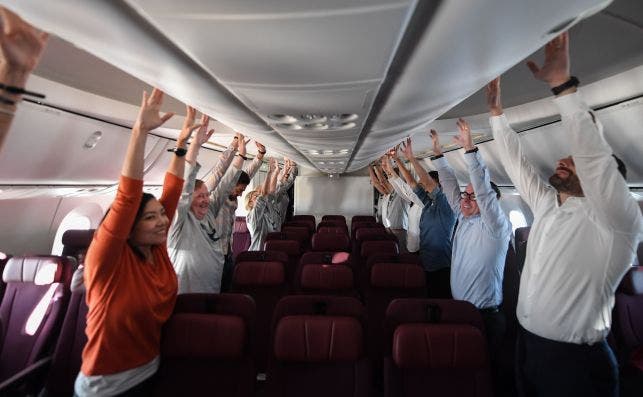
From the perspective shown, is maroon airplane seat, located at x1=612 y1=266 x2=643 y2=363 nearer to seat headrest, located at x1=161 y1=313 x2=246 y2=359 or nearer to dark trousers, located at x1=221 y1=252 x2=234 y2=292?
seat headrest, located at x1=161 y1=313 x2=246 y2=359

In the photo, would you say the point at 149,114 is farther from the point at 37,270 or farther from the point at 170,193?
the point at 37,270

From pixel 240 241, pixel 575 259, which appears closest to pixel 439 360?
pixel 575 259

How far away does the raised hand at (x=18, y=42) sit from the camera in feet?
2.81

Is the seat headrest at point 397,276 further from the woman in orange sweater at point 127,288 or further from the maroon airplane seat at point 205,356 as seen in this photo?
the woman in orange sweater at point 127,288

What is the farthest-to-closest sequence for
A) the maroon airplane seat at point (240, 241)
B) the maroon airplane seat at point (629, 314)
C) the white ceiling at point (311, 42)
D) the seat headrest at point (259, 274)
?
the maroon airplane seat at point (240, 241)
the seat headrest at point (259, 274)
the maroon airplane seat at point (629, 314)
the white ceiling at point (311, 42)

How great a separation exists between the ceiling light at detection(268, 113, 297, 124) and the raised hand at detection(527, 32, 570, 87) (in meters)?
1.13

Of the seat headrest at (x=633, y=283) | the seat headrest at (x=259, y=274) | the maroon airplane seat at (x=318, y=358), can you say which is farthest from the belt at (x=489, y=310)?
the seat headrest at (x=259, y=274)

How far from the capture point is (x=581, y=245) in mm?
1704

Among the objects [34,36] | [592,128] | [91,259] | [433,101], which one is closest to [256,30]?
[34,36]

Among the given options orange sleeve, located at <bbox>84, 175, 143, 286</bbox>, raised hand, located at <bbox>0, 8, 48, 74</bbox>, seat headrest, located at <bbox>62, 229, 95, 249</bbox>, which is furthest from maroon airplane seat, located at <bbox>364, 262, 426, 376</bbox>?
seat headrest, located at <bbox>62, 229, 95, 249</bbox>

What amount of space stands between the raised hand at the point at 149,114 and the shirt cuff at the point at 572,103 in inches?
70.8

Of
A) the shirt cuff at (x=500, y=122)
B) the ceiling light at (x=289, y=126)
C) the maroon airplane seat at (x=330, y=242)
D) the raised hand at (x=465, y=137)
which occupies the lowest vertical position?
the maroon airplane seat at (x=330, y=242)

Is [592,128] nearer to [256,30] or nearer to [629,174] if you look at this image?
[256,30]

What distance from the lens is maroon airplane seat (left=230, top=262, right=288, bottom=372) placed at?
11.3ft
